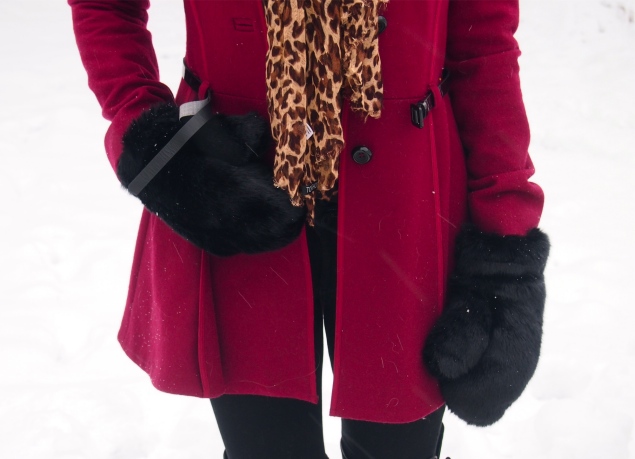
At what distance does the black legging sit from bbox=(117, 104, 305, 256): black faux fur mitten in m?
0.23

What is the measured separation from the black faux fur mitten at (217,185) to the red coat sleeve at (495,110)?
33 cm

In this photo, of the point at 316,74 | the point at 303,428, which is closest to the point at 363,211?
the point at 316,74

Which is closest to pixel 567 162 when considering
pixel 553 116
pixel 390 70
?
pixel 553 116

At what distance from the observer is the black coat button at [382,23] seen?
0.81 metres

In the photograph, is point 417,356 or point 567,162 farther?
point 567,162

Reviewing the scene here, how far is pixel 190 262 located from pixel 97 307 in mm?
1828

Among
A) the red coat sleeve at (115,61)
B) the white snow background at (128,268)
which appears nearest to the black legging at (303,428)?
the red coat sleeve at (115,61)

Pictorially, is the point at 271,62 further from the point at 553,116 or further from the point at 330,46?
the point at 553,116

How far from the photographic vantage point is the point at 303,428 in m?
1.10

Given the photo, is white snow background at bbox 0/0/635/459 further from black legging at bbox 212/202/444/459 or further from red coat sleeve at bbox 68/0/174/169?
red coat sleeve at bbox 68/0/174/169

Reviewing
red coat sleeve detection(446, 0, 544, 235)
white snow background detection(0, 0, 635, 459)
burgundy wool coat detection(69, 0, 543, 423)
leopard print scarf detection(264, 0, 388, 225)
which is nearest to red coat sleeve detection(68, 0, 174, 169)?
burgundy wool coat detection(69, 0, 543, 423)

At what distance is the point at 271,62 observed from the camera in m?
0.79

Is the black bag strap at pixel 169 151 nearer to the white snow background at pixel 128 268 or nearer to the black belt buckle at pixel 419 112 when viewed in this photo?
the black belt buckle at pixel 419 112

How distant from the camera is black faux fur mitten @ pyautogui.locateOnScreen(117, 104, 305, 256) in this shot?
80 centimetres
